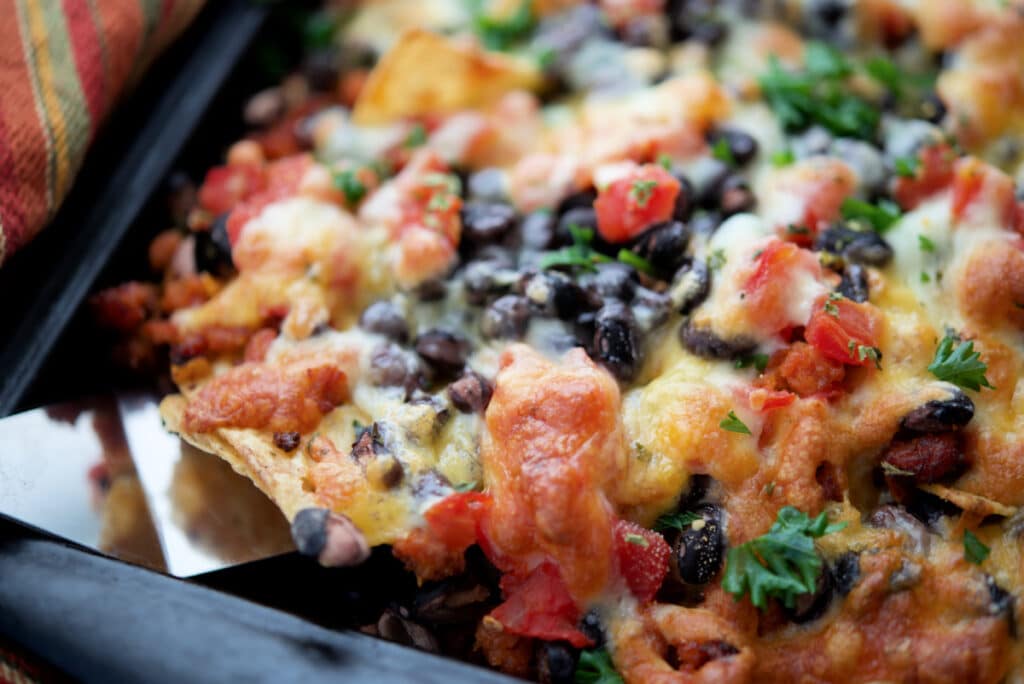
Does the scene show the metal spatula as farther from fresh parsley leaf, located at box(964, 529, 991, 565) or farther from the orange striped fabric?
fresh parsley leaf, located at box(964, 529, 991, 565)

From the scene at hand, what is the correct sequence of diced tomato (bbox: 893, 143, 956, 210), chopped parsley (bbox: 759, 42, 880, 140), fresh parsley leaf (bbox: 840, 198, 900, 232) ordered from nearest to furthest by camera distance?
fresh parsley leaf (bbox: 840, 198, 900, 232) → diced tomato (bbox: 893, 143, 956, 210) → chopped parsley (bbox: 759, 42, 880, 140)

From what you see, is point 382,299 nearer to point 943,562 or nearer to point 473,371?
point 473,371

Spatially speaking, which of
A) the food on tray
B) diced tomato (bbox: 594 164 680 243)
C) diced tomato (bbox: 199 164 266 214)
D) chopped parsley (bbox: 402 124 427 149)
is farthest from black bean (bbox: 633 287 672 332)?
diced tomato (bbox: 199 164 266 214)


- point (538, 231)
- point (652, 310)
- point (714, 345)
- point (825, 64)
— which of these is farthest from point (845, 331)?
point (825, 64)

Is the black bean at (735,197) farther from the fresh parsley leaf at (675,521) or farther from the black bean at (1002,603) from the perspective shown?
the black bean at (1002,603)

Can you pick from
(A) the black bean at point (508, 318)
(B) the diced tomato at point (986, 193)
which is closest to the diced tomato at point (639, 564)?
(A) the black bean at point (508, 318)

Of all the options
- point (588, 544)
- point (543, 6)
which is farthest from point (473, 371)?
point (543, 6)
